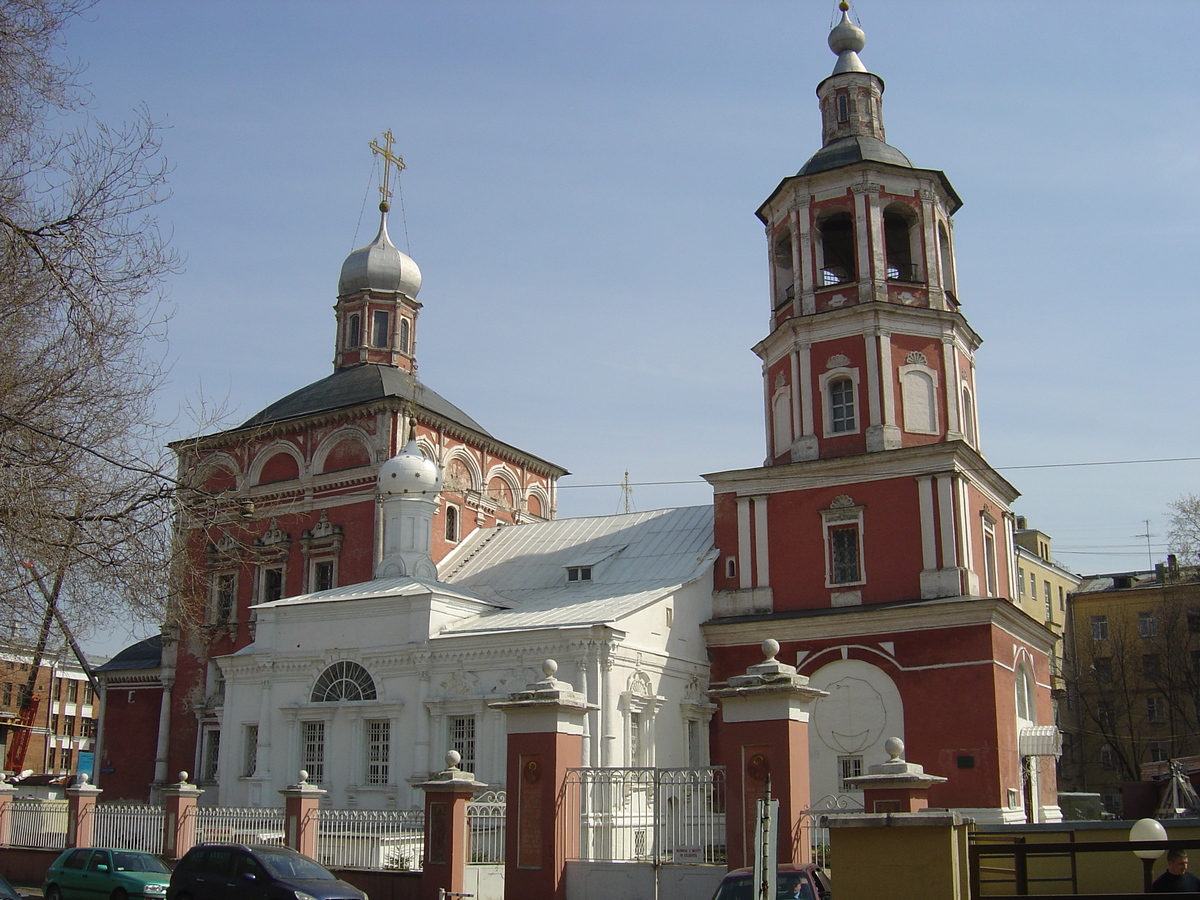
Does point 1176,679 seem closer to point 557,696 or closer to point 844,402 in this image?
point 844,402

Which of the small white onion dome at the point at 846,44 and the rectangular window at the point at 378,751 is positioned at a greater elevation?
the small white onion dome at the point at 846,44

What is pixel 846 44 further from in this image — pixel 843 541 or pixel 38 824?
pixel 38 824

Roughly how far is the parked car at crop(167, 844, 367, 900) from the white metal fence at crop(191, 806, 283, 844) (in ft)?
10.6

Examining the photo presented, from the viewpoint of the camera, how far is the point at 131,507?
1024cm

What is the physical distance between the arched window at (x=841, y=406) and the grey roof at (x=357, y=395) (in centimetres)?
1077

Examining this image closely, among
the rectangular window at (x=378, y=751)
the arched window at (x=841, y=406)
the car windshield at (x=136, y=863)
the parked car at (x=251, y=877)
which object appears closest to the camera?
the parked car at (x=251, y=877)

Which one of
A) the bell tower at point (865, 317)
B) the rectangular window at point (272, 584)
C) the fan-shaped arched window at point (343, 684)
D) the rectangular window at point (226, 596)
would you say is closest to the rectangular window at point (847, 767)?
the bell tower at point (865, 317)

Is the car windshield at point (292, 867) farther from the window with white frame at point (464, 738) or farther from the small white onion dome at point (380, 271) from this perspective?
the small white onion dome at point (380, 271)

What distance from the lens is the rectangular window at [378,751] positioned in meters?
22.7

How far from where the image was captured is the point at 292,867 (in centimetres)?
1352

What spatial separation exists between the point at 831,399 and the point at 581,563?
23.0 ft

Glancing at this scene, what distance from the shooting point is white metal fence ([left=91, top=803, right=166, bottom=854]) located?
18.6m

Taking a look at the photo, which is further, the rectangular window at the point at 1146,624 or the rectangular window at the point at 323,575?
the rectangular window at the point at 1146,624

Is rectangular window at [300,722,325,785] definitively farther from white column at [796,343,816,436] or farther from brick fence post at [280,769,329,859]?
white column at [796,343,816,436]
